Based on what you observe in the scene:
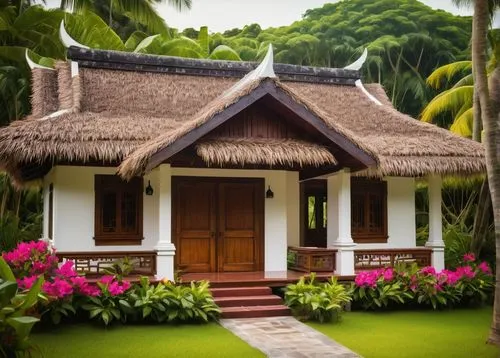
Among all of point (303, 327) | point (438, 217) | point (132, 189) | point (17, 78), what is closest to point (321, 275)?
point (303, 327)

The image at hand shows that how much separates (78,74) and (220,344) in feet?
25.4

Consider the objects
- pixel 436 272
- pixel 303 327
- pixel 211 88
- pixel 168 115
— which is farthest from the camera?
pixel 211 88

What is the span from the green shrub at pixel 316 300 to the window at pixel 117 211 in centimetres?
341

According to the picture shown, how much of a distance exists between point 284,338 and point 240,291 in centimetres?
218

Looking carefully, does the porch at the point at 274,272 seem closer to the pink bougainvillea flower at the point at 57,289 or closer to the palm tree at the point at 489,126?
the pink bougainvillea flower at the point at 57,289

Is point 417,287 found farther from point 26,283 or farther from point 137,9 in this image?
point 137,9

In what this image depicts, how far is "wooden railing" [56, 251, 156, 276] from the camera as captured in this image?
34.2 ft

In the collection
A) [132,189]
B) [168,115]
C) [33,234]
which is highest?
[168,115]

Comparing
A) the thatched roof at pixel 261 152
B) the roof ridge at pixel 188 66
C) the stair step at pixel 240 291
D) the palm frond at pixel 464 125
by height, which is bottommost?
the stair step at pixel 240 291

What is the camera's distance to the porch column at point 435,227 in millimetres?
12422

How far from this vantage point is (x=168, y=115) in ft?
42.3

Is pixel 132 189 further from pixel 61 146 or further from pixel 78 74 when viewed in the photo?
pixel 78 74

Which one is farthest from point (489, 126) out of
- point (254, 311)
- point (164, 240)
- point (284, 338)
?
point (164, 240)

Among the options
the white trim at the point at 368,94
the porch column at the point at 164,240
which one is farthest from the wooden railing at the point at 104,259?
the white trim at the point at 368,94
